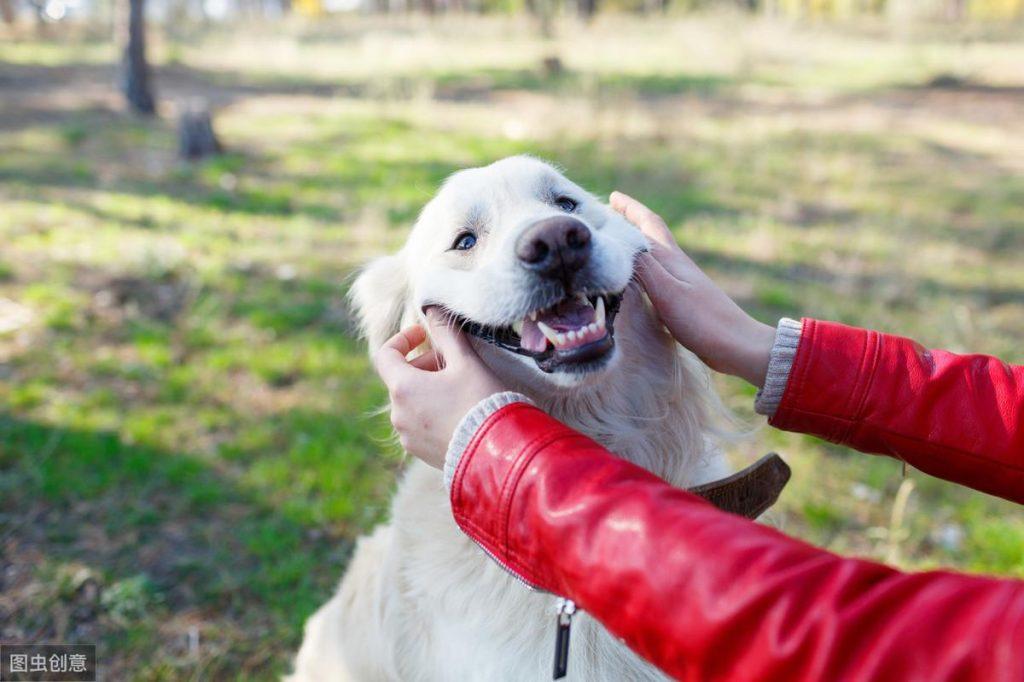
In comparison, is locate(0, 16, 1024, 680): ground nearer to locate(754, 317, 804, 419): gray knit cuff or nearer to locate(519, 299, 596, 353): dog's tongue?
locate(754, 317, 804, 419): gray knit cuff

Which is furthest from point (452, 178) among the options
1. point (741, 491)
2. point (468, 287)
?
point (741, 491)

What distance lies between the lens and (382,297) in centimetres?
235

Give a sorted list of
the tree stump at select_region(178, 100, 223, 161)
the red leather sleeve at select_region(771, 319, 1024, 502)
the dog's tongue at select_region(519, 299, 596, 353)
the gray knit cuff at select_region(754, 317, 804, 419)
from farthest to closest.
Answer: the tree stump at select_region(178, 100, 223, 161) → the dog's tongue at select_region(519, 299, 596, 353) → the gray knit cuff at select_region(754, 317, 804, 419) → the red leather sleeve at select_region(771, 319, 1024, 502)

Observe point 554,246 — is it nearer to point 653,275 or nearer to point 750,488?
point 653,275

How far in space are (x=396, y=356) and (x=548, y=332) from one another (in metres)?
0.37

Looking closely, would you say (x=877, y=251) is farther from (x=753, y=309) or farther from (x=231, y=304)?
(x=231, y=304)

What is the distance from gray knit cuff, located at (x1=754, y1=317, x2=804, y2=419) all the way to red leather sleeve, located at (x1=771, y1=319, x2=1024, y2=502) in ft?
0.06

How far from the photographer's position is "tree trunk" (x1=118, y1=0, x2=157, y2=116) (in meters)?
10.0

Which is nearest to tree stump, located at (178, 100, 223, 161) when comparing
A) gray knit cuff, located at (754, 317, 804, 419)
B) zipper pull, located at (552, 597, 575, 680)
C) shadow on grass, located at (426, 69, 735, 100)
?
shadow on grass, located at (426, 69, 735, 100)

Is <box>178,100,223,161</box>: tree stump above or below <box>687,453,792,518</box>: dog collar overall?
above

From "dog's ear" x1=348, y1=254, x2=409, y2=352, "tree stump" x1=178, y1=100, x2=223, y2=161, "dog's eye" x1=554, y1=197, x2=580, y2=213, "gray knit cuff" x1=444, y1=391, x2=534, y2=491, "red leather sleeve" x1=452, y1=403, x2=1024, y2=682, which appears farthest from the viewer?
"tree stump" x1=178, y1=100, x2=223, y2=161

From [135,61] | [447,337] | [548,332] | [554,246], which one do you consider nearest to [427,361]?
[447,337]

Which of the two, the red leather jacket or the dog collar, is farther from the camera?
the dog collar

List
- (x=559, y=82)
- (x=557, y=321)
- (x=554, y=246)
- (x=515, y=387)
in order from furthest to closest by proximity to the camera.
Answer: (x=559, y=82) < (x=515, y=387) < (x=557, y=321) < (x=554, y=246)
